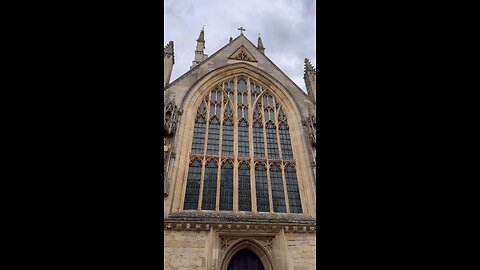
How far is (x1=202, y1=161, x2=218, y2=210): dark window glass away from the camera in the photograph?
992 cm

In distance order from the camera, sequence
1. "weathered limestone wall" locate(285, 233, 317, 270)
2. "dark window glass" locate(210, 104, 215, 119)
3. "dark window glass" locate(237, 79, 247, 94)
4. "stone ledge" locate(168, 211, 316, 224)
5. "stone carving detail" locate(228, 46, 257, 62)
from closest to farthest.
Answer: "weathered limestone wall" locate(285, 233, 317, 270) → "stone ledge" locate(168, 211, 316, 224) → "dark window glass" locate(210, 104, 215, 119) → "dark window glass" locate(237, 79, 247, 94) → "stone carving detail" locate(228, 46, 257, 62)

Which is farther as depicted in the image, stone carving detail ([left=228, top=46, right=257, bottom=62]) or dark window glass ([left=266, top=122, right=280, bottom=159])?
stone carving detail ([left=228, top=46, right=257, bottom=62])

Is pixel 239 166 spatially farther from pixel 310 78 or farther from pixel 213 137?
pixel 310 78

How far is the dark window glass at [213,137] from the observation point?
11434mm

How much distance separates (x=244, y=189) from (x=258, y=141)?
7.92 feet

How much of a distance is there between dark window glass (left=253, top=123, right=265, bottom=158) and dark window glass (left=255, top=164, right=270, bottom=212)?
1.94 ft

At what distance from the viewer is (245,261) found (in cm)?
896

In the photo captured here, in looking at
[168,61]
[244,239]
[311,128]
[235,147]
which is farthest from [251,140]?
[168,61]

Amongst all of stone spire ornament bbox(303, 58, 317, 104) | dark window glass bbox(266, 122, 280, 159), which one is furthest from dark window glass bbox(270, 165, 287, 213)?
stone spire ornament bbox(303, 58, 317, 104)

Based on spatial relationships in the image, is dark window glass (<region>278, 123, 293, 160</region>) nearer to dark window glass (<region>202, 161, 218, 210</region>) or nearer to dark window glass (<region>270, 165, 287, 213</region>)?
dark window glass (<region>270, 165, 287, 213</region>)

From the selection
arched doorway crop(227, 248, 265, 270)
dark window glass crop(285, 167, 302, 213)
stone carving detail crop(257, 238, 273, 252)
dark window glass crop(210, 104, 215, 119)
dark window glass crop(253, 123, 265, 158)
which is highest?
dark window glass crop(210, 104, 215, 119)
